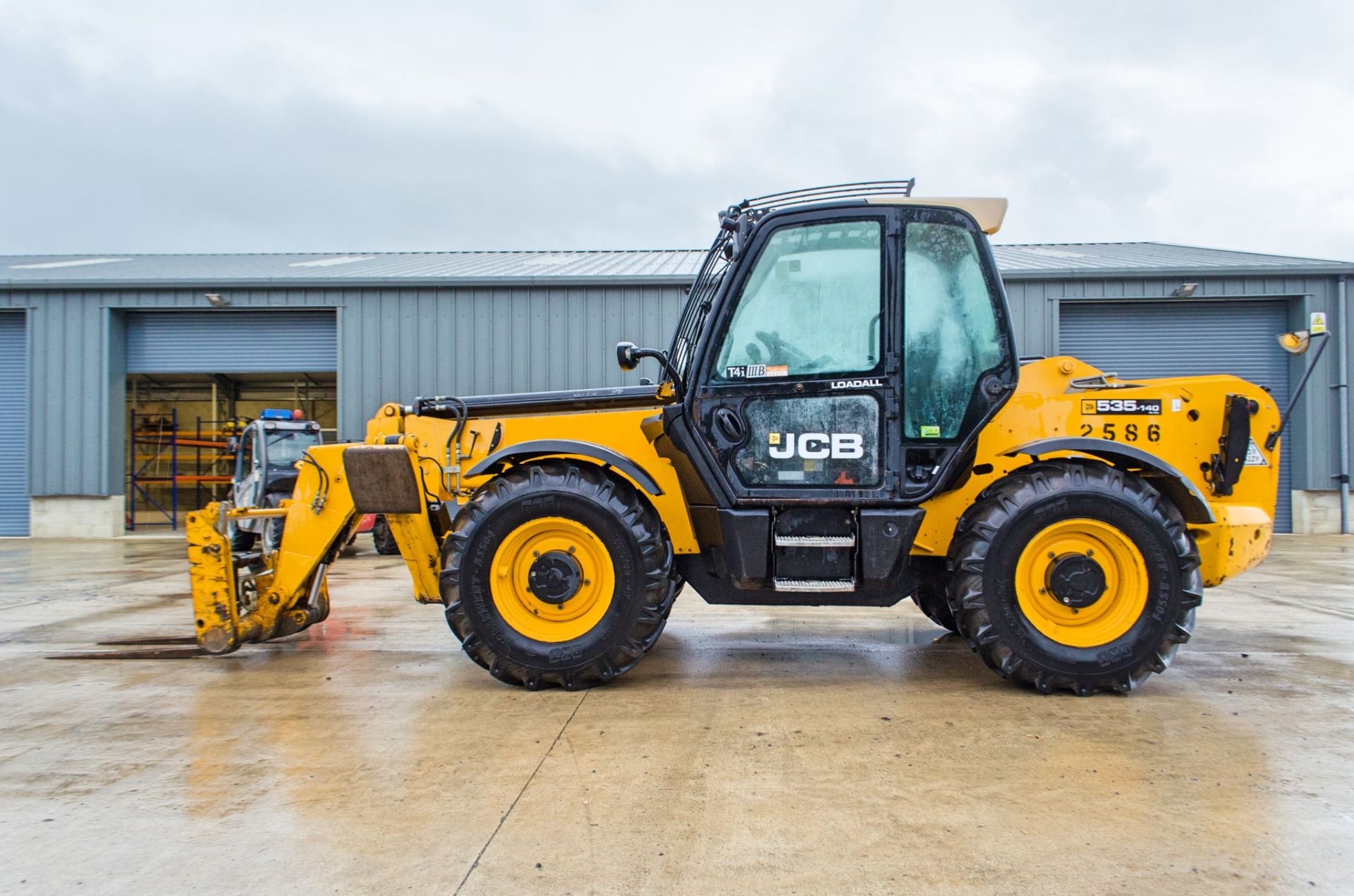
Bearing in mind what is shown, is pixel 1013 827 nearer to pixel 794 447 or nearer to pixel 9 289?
pixel 794 447

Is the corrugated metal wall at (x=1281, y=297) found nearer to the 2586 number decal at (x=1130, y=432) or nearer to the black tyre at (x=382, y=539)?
the 2586 number decal at (x=1130, y=432)

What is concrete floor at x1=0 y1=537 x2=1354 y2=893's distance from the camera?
232 cm

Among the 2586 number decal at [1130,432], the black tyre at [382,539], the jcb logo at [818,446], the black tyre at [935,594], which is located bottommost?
the black tyre at [382,539]

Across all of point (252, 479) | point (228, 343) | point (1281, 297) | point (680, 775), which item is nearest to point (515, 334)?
point (252, 479)

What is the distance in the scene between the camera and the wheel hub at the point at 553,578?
4.01 m

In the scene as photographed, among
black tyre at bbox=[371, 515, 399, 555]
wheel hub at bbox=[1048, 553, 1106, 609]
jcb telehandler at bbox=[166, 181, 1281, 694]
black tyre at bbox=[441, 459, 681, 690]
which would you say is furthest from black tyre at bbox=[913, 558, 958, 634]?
black tyre at bbox=[371, 515, 399, 555]

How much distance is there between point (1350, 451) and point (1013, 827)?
14794mm

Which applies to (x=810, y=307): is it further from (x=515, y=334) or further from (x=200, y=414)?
(x=200, y=414)

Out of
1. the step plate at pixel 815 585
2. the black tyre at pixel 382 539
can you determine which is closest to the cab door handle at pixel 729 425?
the step plate at pixel 815 585

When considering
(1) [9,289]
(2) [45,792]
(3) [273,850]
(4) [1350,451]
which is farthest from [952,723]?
(1) [9,289]

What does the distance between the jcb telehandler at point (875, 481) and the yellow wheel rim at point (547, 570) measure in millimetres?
11

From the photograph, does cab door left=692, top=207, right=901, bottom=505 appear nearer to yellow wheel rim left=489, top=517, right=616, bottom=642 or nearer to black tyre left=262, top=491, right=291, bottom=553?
yellow wheel rim left=489, top=517, right=616, bottom=642

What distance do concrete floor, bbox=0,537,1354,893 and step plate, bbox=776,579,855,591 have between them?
519mm

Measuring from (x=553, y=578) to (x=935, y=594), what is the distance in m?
2.46
